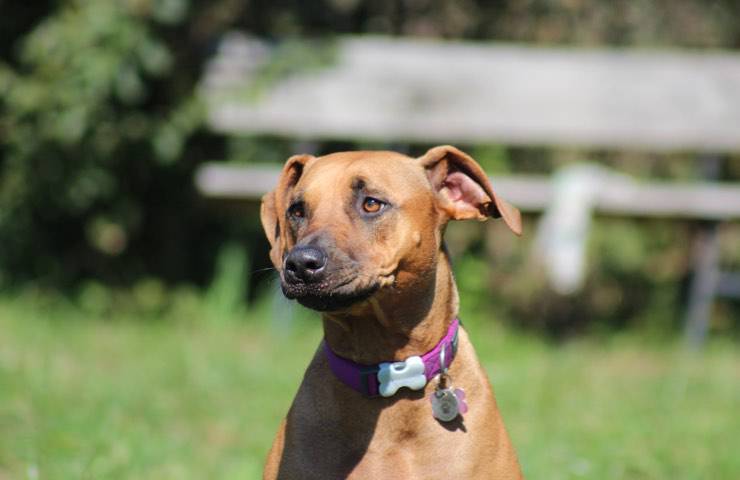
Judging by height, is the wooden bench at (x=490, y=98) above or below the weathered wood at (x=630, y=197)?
above

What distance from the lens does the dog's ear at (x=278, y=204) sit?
3.57 metres

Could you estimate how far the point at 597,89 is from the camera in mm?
7672

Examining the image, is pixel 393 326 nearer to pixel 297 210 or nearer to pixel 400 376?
pixel 400 376

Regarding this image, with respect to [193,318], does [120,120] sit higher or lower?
higher

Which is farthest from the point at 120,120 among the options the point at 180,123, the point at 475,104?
the point at 475,104

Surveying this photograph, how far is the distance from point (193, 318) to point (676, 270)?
11.8ft

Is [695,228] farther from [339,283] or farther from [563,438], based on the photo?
[339,283]

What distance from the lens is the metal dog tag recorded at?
321 centimetres

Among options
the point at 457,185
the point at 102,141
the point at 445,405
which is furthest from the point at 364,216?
the point at 102,141

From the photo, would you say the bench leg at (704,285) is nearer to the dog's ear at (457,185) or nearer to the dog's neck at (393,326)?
the dog's ear at (457,185)

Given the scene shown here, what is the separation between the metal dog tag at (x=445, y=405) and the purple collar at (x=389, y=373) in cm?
6

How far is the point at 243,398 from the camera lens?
5715mm

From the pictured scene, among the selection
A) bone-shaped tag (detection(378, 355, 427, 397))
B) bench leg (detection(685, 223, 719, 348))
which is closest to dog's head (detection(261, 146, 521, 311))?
bone-shaped tag (detection(378, 355, 427, 397))

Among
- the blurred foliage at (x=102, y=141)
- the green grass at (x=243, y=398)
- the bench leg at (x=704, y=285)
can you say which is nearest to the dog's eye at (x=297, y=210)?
the green grass at (x=243, y=398)
